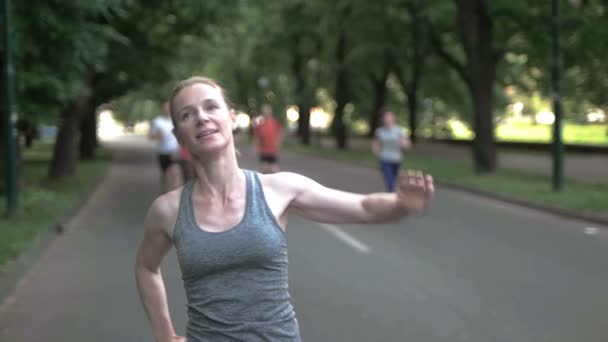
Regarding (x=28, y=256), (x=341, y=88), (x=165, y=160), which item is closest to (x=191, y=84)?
(x=28, y=256)

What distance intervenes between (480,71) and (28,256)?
15.7 m

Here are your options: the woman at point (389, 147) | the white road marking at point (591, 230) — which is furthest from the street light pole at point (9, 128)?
the white road marking at point (591, 230)

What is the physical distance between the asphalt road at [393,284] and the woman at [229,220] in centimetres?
347

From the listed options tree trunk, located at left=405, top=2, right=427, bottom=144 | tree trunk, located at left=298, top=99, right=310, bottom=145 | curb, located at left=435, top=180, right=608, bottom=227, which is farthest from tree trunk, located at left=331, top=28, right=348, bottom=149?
curb, located at left=435, top=180, right=608, bottom=227

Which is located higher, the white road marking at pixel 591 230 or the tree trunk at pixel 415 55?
the tree trunk at pixel 415 55

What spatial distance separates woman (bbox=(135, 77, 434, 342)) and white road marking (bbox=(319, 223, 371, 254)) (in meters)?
7.37

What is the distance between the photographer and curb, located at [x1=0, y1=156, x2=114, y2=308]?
7551 mm

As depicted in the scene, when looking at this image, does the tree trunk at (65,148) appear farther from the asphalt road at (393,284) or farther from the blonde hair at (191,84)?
the blonde hair at (191,84)

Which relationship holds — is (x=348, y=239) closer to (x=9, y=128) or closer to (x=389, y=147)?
(x=389, y=147)

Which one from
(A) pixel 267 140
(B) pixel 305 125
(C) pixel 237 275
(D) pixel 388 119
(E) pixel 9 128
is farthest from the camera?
(B) pixel 305 125

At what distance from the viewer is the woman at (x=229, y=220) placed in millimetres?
2133

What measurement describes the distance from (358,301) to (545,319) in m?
1.58

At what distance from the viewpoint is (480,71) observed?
2186 cm

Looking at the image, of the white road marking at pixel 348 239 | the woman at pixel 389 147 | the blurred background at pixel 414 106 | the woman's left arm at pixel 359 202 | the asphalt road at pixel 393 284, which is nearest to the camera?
the woman's left arm at pixel 359 202
